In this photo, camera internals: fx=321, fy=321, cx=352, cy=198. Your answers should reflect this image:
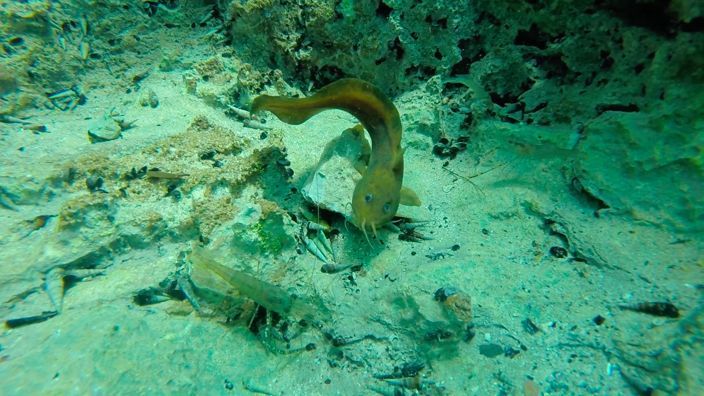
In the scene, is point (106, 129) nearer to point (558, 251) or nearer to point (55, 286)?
point (55, 286)

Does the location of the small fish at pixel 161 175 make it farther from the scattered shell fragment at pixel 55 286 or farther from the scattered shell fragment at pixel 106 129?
the scattered shell fragment at pixel 55 286

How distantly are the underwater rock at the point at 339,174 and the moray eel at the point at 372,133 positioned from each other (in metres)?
0.17

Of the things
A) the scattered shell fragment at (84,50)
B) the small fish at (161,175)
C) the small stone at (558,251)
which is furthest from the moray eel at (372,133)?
the scattered shell fragment at (84,50)

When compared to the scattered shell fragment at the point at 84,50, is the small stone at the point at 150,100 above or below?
below

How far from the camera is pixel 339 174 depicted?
130 inches

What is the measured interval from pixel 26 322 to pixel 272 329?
1769 millimetres

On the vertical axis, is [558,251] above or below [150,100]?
above

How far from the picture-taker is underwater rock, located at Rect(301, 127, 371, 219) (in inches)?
125

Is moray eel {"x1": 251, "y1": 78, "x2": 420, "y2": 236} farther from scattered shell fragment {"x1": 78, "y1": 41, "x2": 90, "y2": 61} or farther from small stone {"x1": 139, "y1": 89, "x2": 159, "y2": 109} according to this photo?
scattered shell fragment {"x1": 78, "y1": 41, "x2": 90, "y2": 61}

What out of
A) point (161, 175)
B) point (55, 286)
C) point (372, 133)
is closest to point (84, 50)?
point (161, 175)

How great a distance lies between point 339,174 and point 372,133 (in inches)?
22.0

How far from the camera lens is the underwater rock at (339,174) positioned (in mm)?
3166

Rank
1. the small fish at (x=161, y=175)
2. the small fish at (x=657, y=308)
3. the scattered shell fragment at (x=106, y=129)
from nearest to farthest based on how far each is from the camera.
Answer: the small fish at (x=657, y=308) → the small fish at (x=161, y=175) → the scattered shell fragment at (x=106, y=129)

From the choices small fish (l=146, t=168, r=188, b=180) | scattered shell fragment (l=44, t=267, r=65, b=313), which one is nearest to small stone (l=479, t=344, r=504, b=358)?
small fish (l=146, t=168, r=188, b=180)
